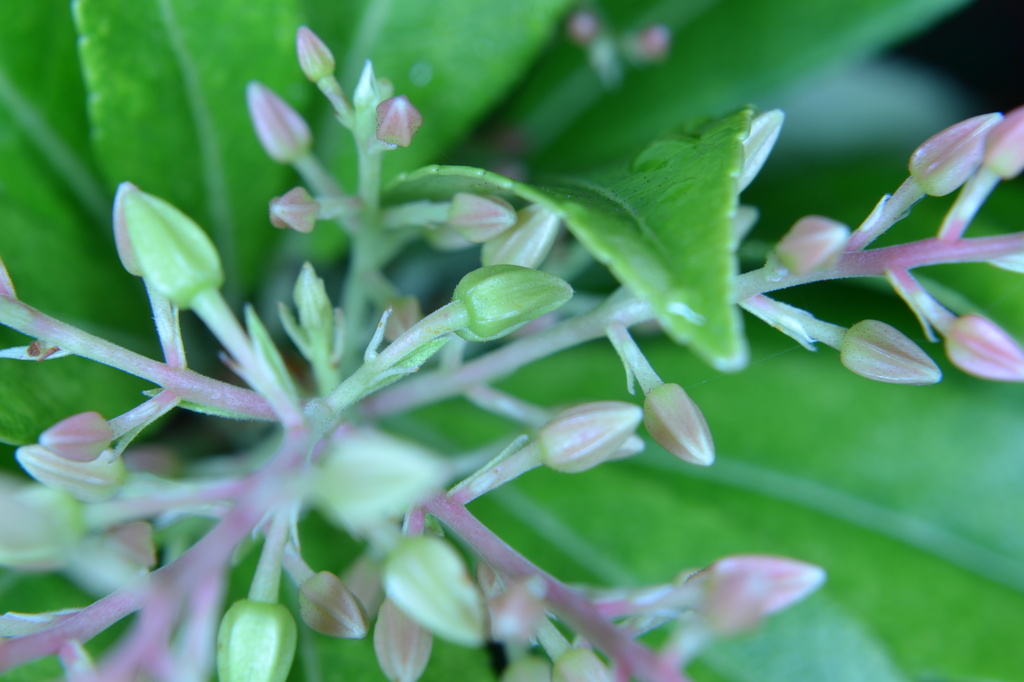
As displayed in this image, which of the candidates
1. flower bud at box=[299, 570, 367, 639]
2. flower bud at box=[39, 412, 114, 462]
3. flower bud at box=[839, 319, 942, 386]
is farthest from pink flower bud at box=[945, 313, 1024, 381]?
flower bud at box=[39, 412, 114, 462]

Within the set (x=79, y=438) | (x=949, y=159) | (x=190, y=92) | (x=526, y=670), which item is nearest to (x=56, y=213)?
(x=190, y=92)

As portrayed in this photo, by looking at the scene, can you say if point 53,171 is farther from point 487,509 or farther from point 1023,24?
point 1023,24

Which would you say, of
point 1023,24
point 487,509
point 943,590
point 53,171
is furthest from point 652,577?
point 1023,24

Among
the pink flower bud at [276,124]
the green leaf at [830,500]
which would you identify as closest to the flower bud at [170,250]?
the pink flower bud at [276,124]

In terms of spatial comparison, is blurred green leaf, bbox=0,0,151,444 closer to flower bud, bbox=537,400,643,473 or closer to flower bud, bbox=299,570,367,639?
flower bud, bbox=299,570,367,639

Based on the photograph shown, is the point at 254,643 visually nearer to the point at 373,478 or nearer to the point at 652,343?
the point at 373,478

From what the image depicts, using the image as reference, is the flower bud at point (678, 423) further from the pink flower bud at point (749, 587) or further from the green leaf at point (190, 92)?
the green leaf at point (190, 92)
